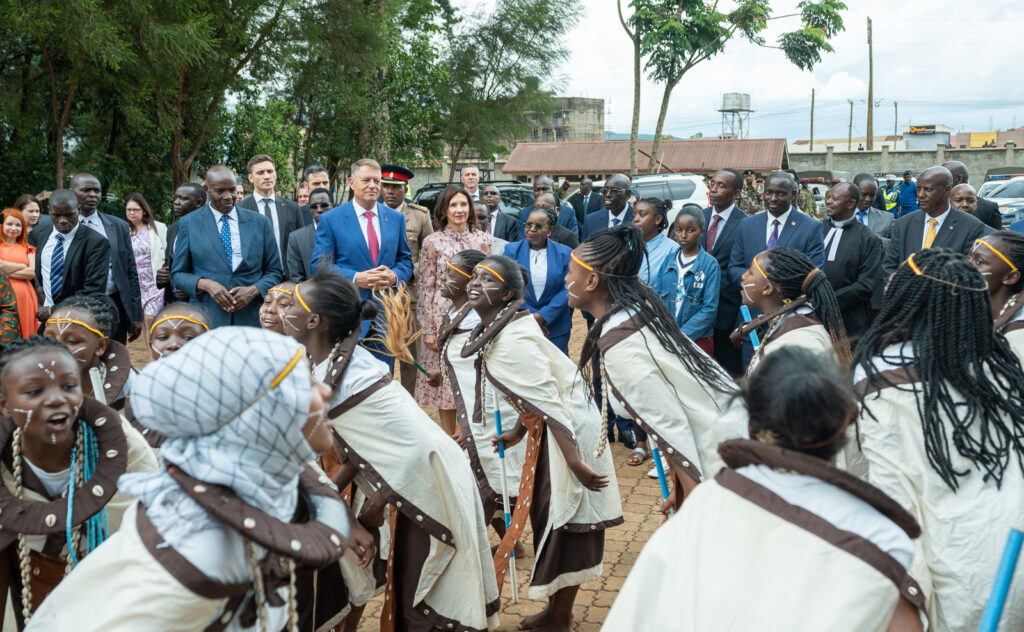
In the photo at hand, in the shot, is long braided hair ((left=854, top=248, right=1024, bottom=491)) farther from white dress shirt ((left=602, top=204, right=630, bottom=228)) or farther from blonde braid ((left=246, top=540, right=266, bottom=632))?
white dress shirt ((left=602, top=204, right=630, bottom=228))

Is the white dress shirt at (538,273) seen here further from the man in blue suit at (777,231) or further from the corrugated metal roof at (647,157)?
the corrugated metal roof at (647,157)

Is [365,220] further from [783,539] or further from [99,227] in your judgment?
[783,539]

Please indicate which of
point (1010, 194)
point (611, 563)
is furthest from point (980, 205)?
point (1010, 194)

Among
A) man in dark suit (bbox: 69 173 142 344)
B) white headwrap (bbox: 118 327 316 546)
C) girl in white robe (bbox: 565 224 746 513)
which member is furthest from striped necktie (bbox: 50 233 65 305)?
white headwrap (bbox: 118 327 316 546)

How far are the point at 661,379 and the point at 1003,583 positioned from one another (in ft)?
5.21

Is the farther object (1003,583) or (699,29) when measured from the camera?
(699,29)

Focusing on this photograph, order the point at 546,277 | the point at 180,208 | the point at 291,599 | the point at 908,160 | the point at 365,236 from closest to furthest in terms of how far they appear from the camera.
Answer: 1. the point at 291,599
2. the point at 365,236
3. the point at 546,277
4. the point at 180,208
5. the point at 908,160

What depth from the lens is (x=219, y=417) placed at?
1964mm

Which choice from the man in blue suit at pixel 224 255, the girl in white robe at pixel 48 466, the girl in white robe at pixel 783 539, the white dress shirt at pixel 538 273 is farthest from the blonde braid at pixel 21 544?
the white dress shirt at pixel 538 273

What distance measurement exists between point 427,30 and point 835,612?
83.8ft

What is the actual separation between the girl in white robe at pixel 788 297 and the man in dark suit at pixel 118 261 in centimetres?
506

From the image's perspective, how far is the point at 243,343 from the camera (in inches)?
79.1

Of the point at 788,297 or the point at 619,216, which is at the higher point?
the point at 619,216

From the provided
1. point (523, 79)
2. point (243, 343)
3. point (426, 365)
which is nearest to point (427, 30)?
point (523, 79)
